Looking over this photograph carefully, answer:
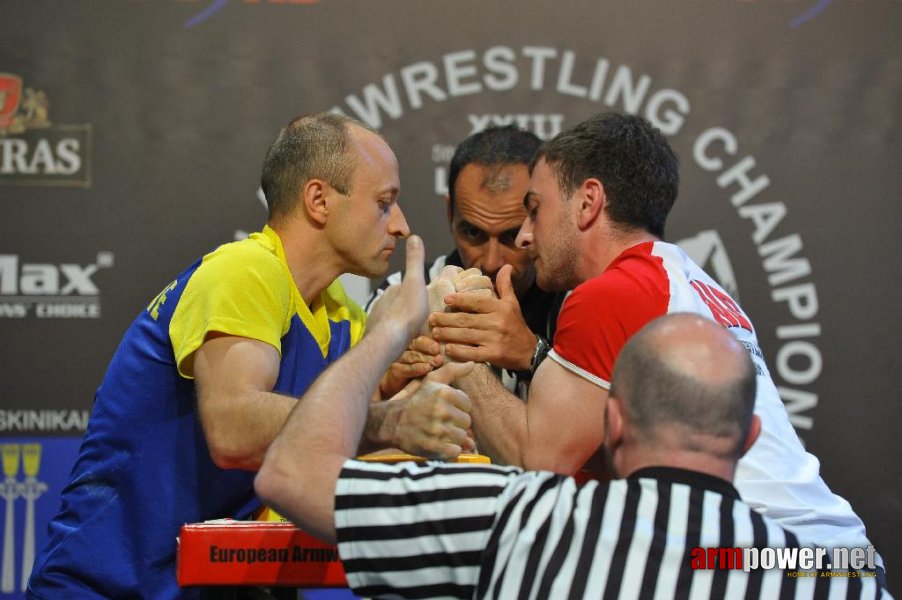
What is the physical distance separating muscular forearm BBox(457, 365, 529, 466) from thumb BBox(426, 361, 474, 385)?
0.02 metres

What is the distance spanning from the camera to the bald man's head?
121cm

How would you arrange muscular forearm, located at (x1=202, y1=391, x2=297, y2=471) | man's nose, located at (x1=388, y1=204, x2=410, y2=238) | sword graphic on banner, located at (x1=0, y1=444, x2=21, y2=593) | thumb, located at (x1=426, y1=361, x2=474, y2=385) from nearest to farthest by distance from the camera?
muscular forearm, located at (x1=202, y1=391, x2=297, y2=471) < thumb, located at (x1=426, y1=361, x2=474, y2=385) < man's nose, located at (x1=388, y1=204, x2=410, y2=238) < sword graphic on banner, located at (x1=0, y1=444, x2=21, y2=593)

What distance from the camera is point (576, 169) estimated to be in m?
2.25

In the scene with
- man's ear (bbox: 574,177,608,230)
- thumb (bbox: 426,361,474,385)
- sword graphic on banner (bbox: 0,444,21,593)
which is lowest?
sword graphic on banner (bbox: 0,444,21,593)

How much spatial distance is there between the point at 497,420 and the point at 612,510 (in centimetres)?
79

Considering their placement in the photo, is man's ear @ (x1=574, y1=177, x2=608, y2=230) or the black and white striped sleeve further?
man's ear @ (x1=574, y1=177, x2=608, y2=230)

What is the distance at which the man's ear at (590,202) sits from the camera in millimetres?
2209

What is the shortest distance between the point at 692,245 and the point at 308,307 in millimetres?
1504

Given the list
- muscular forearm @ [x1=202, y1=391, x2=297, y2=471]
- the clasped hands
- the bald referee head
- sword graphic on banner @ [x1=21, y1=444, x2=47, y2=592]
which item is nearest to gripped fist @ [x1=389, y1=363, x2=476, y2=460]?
muscular forearm @ [x1=202, y1=391, x2=297, y2=471]

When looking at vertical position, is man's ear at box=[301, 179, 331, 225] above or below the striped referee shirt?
above

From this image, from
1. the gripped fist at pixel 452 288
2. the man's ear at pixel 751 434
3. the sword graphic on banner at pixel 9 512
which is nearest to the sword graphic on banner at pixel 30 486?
the sword graphic on banner at pixel 9 512

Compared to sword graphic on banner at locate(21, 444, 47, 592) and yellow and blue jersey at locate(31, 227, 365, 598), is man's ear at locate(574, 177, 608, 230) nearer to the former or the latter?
yellow and blue jersey at locate(31, 227, 365, 598)

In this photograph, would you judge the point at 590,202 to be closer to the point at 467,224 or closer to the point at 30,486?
the point at 467,224

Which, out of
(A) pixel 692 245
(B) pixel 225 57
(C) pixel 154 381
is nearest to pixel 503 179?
(A) pixel 692 245
